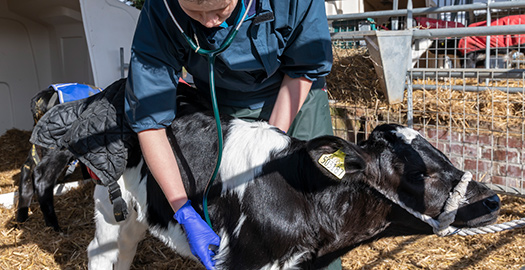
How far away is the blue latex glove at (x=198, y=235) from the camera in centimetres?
181

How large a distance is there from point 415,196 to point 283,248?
611 mm

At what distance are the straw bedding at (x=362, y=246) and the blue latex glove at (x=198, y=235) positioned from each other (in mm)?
1680

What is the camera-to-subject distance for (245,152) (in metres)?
2.01

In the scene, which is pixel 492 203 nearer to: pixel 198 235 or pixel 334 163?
pixel 334 163

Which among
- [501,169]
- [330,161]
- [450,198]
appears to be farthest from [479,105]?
[330,161]

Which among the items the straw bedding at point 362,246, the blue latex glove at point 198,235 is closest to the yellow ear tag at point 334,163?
the blue latex glove at point 198,235

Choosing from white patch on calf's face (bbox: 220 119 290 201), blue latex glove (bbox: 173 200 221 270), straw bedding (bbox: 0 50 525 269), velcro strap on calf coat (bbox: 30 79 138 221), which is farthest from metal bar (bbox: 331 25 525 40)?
blue latex glove (bbox: 173 200 221 270)

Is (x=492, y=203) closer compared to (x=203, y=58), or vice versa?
(x=492, y=203)

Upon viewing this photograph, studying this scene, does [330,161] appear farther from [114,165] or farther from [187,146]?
[114,165]

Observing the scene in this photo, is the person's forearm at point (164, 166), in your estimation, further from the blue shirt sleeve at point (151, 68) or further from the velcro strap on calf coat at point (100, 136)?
the velcro strap on calf coat at point (100, 136)

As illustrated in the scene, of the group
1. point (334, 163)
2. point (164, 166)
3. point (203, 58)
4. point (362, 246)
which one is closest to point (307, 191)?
point (334, 163)

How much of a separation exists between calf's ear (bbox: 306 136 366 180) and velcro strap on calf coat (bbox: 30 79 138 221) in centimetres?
93

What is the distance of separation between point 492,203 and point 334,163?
0.72 m

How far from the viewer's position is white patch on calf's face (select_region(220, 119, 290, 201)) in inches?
77.4
